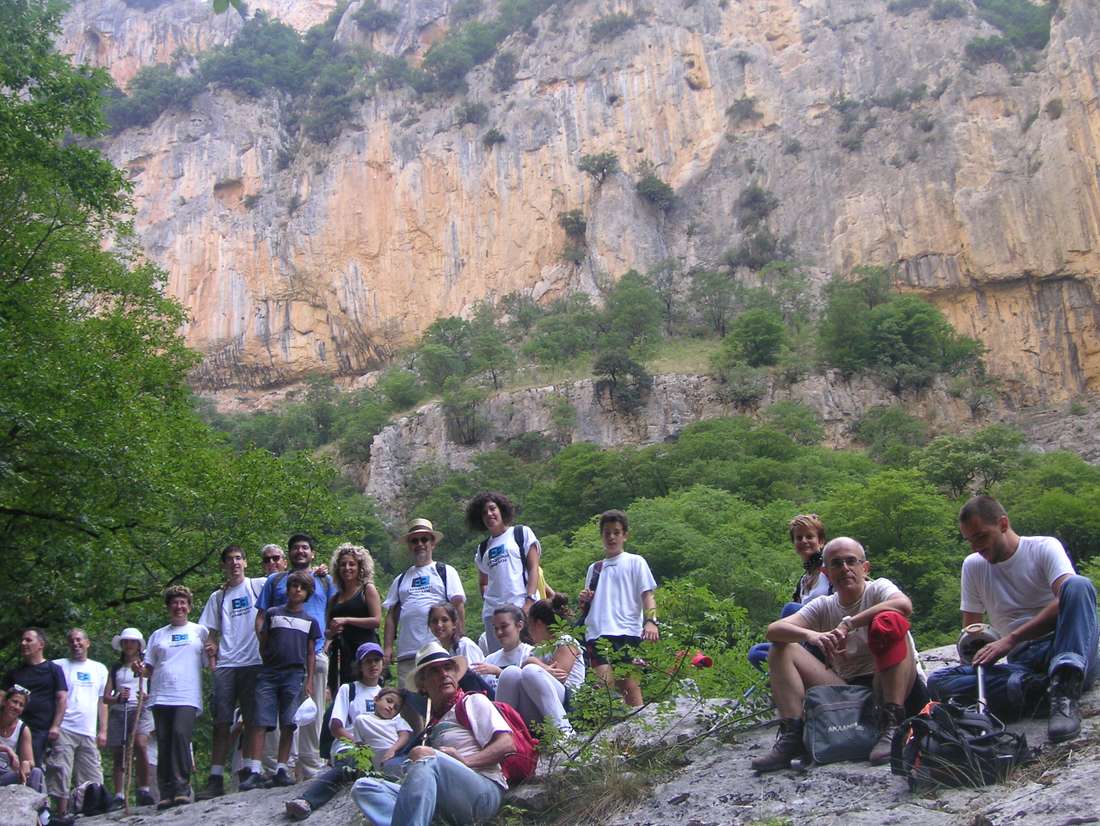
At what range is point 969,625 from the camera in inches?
200

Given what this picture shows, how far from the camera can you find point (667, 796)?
4.73 meters

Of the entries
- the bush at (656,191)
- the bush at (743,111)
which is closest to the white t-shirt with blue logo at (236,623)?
A: the bush at (656,191)

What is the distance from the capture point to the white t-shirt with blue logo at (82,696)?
6953 millimetres

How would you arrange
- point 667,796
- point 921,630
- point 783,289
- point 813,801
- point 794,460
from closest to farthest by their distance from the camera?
point 813,801, point 667,796, point 921,630, point 794,460, point 783,289

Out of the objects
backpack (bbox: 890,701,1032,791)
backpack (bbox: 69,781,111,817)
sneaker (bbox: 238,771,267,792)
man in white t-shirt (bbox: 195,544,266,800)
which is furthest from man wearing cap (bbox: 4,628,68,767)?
backpack (bbox: 890,701,1032,791)

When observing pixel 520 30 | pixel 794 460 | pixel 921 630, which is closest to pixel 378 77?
pixel 520 30

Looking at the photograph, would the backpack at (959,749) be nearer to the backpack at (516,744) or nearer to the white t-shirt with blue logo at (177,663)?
the backpack at (516,744)

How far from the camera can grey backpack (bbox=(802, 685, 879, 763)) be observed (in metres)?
4.54

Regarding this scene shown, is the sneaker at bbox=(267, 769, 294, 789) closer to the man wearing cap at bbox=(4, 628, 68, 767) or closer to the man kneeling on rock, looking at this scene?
the man wearing cap at bbox=(4, 628, 68, 767)

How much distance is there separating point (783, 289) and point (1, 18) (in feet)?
129

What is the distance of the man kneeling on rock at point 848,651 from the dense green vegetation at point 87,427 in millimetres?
5614

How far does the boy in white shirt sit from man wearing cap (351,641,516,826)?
1424mm

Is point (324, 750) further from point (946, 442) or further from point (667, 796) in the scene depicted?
point (946, 442)

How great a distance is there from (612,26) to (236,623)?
57.8 metres
